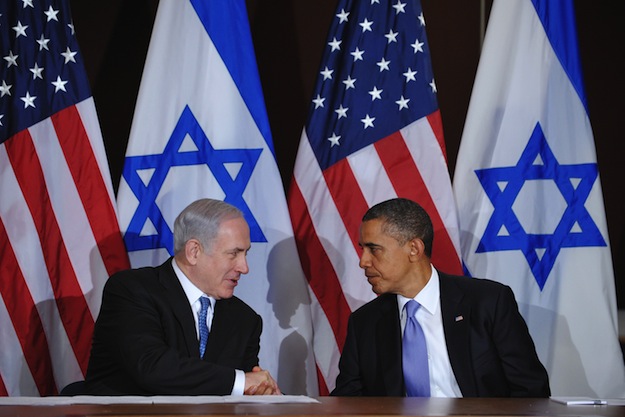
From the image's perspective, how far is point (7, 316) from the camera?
157 inches

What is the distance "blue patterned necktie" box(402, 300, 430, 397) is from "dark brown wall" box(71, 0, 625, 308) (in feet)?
5.77

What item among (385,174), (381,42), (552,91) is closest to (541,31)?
(552,91)

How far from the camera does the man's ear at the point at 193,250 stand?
3430mm

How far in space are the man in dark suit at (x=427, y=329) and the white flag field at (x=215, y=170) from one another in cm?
58

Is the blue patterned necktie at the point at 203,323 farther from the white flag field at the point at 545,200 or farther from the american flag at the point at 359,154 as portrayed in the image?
the white flag field at the point at 545,200

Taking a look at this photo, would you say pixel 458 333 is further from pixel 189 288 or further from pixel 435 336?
pixel 189 288

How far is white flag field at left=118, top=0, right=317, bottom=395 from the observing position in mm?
4141

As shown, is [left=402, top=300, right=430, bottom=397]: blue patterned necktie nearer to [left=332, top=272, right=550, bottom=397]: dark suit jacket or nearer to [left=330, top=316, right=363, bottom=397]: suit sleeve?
[left=332, top=272, right=550, bottom=397]: dark suit jacket

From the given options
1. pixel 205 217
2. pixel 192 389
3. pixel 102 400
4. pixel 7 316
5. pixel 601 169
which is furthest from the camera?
pixel 601 169

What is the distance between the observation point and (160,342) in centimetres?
316

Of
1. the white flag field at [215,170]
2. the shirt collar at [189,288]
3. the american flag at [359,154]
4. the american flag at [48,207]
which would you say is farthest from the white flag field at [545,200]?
the american flag at [48,207]

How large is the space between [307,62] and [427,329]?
2096mm

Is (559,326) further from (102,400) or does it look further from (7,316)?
(7,316)

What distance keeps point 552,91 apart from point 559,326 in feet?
3.76
